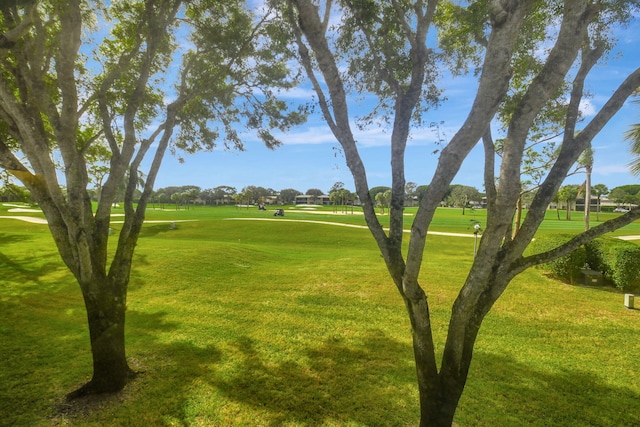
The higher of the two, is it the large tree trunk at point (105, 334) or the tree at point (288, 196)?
the tree at point (288, 196)

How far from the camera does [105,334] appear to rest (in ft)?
20.2

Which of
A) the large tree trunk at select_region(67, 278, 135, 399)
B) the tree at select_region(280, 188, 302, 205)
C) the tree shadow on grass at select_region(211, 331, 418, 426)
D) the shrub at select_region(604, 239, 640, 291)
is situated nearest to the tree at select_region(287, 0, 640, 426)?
the tree shadow on grass at select_region(211, 331, 418, 426)

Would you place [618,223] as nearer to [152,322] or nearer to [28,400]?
[28,400]

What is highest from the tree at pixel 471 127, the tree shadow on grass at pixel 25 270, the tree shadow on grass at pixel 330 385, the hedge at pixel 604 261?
the tree at pixel 471 127

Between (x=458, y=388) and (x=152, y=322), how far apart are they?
365 inches

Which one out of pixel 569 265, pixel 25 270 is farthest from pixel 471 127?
pixel 25 270

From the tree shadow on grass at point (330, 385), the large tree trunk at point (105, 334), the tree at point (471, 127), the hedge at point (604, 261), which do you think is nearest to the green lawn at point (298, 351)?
the tree shadow on grass at point (330, 385)

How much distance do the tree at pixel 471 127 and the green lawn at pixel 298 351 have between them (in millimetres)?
2417

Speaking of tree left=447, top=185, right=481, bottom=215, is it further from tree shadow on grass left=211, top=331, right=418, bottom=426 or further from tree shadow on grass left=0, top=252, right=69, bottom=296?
tree shadow on grass left=0, top=252, right=69, bottom=296

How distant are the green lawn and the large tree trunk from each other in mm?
384

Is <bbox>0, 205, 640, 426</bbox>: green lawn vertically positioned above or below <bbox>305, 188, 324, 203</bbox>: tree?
below

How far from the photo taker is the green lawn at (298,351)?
573 centimetres

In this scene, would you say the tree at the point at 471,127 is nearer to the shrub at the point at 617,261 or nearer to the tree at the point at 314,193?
the shrub at the point at 617,261

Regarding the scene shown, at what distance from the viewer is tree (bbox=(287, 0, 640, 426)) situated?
368 cm
